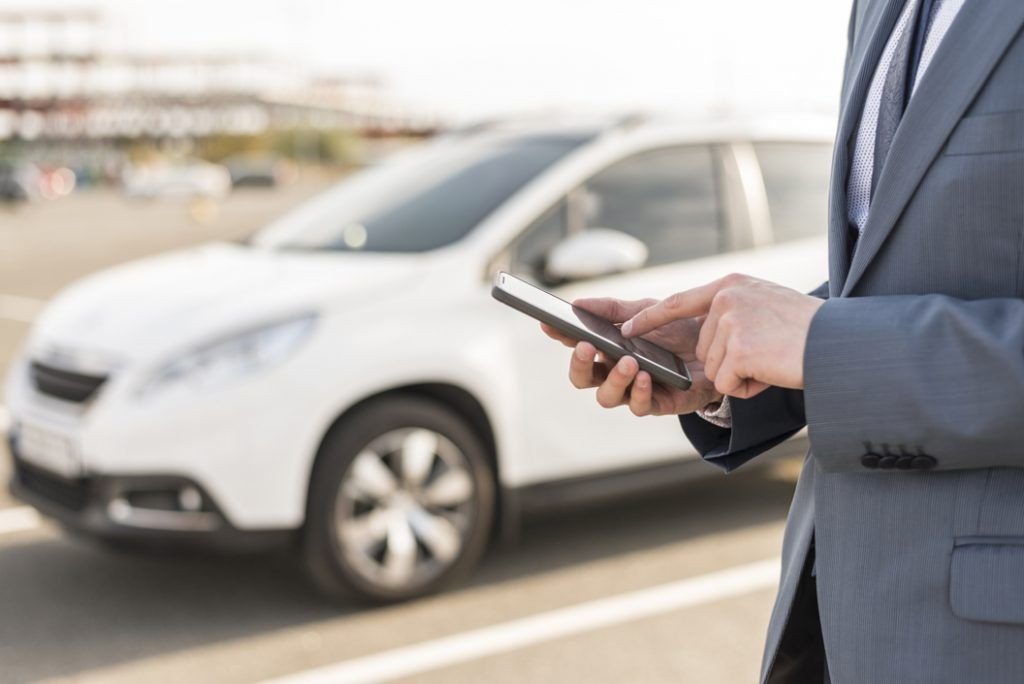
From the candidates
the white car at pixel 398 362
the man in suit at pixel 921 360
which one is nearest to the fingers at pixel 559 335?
the man in suit at pixel 921 360

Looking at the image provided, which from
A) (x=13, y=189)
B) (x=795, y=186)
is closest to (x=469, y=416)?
(x=795, y=186)

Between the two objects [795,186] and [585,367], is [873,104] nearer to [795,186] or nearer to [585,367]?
[585,367]

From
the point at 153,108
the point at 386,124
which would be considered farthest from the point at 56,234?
the point at 386,124

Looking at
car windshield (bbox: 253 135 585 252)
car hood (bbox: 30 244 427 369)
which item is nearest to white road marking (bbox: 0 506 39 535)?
car hood (bbox: 30 244 427 369)

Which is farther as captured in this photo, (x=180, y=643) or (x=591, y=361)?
(x=180, y=643)

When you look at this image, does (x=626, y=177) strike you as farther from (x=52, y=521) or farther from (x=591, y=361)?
(x=591, y=361)

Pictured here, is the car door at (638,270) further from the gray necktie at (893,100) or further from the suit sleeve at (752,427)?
the gray necktie at (893,100)

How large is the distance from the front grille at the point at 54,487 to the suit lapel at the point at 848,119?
302 cm

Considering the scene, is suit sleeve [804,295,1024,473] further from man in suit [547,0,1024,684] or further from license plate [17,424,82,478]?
license plate [17,424,82,478]

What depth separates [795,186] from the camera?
4.94 m

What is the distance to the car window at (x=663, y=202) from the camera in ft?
14.9

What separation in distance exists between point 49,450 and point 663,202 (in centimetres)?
232

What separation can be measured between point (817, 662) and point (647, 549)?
3.19 meters

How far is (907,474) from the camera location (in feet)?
4.39
